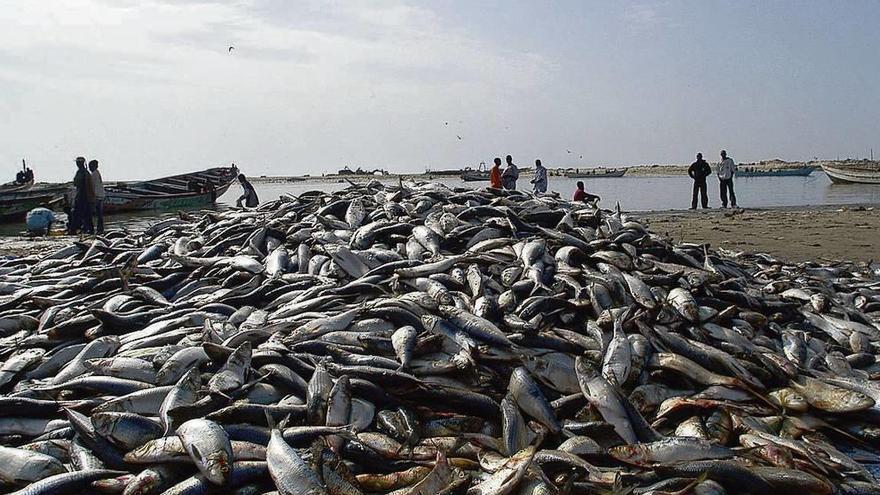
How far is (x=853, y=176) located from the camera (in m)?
43.2

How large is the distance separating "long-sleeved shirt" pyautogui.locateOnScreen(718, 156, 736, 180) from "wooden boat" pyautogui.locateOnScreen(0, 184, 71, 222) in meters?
22.6

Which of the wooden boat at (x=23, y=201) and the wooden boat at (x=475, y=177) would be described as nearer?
the wooden boat at (x=23, y=201)

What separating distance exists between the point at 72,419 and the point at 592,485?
319 centimetres

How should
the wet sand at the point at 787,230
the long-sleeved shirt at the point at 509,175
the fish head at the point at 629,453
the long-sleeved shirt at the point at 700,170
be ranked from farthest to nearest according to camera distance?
1. the long-sleeved shirt at the point at 700,170
2. the long-sleeved shirt at the point at 509,175
3. the wet sand at the point at 787,230
4. the fish head at the point at 629,453

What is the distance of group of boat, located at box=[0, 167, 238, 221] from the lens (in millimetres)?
24688

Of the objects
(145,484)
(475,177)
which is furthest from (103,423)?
(475,177)

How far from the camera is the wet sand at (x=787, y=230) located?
43.9 ft

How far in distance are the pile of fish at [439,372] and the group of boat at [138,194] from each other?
19301mm

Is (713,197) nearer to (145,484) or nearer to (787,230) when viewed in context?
(787,230)

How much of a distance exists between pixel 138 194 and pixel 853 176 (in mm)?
42161

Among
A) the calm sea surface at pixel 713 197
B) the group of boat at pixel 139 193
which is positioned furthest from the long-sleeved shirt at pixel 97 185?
the calm sea surface at pixel 713 197

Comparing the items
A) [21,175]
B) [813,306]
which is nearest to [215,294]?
[813,306]

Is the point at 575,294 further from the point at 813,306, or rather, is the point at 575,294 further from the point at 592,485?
the point at 813,306

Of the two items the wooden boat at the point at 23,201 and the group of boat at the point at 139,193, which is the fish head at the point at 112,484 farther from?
the wooden boat at the point at 23,201
